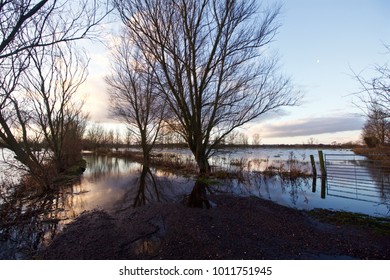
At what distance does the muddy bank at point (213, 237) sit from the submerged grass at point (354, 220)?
0.83 ft

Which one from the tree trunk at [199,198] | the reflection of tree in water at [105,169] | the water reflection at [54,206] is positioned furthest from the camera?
the reflection of tree in water at [105,169]

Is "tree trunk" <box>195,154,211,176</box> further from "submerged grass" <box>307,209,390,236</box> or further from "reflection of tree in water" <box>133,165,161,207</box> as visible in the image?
"submerged grass" <box>307,209,390,236</box>

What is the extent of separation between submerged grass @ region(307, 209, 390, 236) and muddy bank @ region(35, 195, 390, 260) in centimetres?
25

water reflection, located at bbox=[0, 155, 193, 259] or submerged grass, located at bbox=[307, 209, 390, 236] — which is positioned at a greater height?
water reflection, located at bbox=[0, 155, 193, 259]

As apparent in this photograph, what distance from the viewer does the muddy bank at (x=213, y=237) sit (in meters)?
4.41

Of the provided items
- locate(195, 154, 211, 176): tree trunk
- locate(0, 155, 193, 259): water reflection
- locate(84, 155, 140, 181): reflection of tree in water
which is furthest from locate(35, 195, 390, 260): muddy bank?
locate(84, 155, 140, 181): reflection of tree in water

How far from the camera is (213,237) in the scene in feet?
16.3

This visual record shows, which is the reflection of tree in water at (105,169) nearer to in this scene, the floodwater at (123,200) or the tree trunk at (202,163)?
the floodwater at (123,200)

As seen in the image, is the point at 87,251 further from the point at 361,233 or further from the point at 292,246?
the point at 361,233

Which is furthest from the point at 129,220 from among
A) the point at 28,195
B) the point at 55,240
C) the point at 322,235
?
the point at 28,195

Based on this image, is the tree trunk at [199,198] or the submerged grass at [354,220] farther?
the tree trunk at [199,198]

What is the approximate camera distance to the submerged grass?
236 inches

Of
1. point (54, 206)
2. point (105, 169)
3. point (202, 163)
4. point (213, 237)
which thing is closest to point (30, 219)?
point (54, 206)

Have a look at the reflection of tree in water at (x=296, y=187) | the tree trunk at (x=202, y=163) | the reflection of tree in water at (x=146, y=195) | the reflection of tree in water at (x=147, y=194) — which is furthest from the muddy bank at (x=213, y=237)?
the tree trunk at (x=202, y=163)
